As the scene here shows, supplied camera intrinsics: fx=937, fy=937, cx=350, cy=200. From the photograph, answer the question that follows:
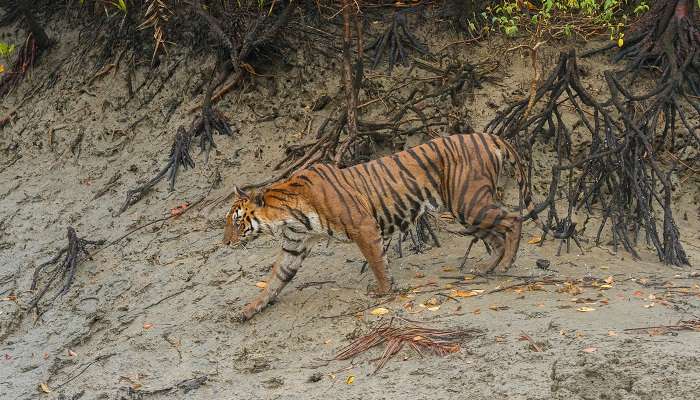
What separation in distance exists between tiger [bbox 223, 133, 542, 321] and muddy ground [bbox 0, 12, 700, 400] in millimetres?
330

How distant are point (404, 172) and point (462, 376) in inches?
88.4

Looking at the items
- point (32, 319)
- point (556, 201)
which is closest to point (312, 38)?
point (556, 201)

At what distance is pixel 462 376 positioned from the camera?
5949 mm

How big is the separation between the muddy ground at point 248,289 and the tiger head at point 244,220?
64 centimetres

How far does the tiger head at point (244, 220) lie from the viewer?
771 cm

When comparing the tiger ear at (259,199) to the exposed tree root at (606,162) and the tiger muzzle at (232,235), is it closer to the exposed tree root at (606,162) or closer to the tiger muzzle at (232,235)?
the tiger muzzle at (232,235)

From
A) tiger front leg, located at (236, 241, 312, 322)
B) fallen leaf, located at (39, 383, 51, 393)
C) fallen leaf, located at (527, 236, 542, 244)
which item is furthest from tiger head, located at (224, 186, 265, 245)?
fallen leaf, located at (527, 236, 542, 244)

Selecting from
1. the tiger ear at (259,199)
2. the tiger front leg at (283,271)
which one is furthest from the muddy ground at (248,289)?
the tiger ear at (259,199)

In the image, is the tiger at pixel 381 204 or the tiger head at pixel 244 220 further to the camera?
the tiger head at pixel 244 220

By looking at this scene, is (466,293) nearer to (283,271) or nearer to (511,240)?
(511,240)

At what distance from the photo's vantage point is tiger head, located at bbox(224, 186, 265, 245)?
771cm

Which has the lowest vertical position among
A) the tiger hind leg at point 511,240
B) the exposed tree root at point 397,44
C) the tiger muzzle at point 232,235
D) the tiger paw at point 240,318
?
the tiger paw at point 240,318

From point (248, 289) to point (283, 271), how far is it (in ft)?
2.30

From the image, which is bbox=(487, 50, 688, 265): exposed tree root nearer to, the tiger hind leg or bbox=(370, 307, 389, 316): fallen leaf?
the tiger hind leg
